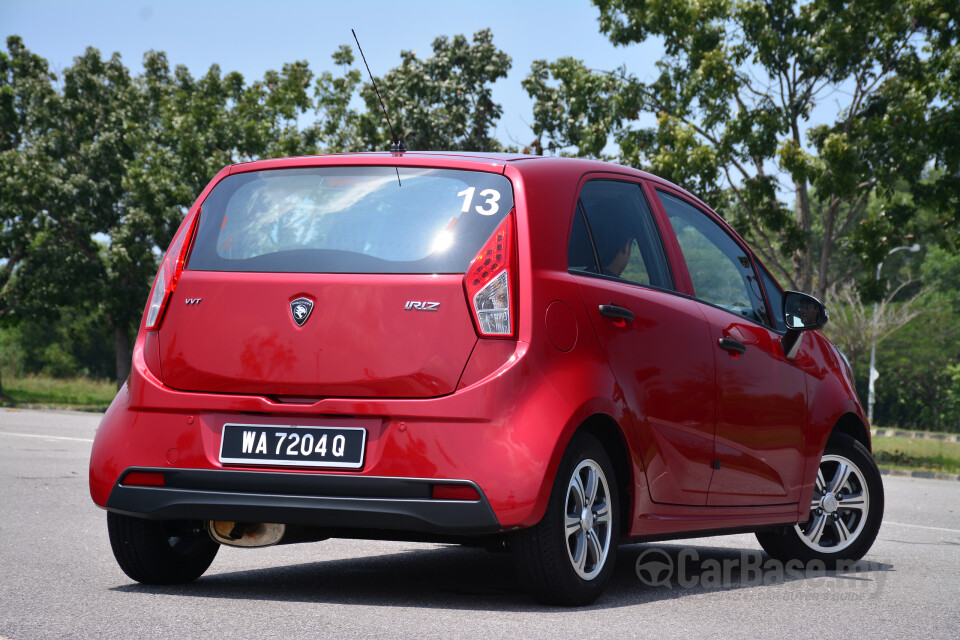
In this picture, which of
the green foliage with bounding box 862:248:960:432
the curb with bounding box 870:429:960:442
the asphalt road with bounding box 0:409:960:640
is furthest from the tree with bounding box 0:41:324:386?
the green foliage with bounding box 862:248:960:432

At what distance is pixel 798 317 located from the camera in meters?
6.61

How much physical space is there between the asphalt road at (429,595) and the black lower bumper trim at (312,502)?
336 mm

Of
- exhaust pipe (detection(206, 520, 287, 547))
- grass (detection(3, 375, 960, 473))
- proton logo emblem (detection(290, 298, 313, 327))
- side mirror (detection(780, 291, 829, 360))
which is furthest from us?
grass (detection(3, 375, 960, 473))

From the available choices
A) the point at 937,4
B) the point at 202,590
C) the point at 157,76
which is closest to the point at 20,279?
the point at 157,76

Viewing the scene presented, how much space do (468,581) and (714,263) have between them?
1.97m

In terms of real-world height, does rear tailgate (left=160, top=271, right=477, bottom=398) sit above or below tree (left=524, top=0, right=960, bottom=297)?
below

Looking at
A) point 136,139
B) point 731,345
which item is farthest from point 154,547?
point 136,139

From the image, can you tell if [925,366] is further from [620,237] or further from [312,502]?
[312,502]

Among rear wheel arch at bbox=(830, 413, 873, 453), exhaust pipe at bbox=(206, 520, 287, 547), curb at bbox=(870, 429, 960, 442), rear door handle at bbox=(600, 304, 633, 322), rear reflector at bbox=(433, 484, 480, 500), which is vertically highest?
curb at bbox=(870, 429, 960, 442)

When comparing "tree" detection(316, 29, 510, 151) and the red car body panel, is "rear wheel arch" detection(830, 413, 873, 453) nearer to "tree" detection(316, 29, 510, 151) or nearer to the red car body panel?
the red car body panel

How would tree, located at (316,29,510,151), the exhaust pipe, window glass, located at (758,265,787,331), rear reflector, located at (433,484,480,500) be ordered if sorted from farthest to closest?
tree, located at (316,29,510,151)
window glass, located at (758,265,787,331)
the exhaust pipe
rear reflector, located at (433,484,480,500)

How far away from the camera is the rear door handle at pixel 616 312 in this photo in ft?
16.4

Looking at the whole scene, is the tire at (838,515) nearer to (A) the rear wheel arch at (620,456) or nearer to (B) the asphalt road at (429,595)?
(B) the asphalt road at (429,595)

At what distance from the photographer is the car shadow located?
5.07m
